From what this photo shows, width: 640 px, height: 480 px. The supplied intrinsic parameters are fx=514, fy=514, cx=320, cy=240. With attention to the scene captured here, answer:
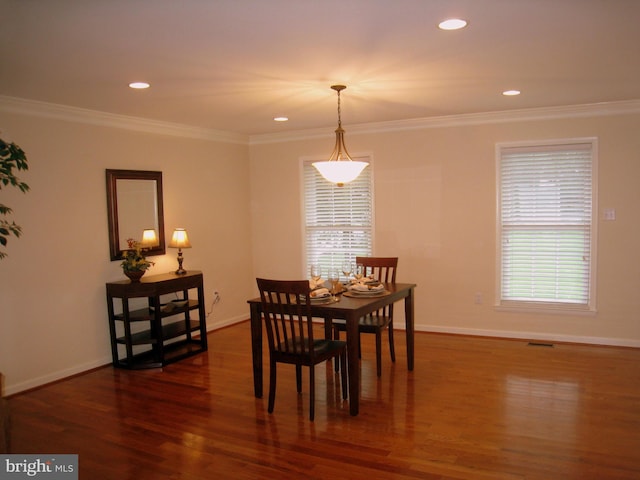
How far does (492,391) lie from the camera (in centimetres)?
395

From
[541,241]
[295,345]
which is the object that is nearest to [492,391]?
[295,345]

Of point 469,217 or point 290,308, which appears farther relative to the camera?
point 469,217

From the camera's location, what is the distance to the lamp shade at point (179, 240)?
5.27 meters

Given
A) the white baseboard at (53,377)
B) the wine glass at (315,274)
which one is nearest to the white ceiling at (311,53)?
the wine glass at (315,274)

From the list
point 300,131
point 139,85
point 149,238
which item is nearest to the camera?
point 139,85

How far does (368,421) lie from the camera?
11.4 ft

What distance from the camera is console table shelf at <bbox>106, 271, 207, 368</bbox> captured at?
467 cm

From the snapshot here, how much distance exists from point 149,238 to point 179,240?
303 mm

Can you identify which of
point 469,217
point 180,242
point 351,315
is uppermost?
point 469,217

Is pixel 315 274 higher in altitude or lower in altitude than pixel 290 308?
higher

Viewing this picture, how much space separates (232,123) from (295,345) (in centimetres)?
295

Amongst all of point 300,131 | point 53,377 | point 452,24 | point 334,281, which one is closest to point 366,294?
point 334,281

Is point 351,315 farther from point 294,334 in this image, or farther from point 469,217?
point 469,217

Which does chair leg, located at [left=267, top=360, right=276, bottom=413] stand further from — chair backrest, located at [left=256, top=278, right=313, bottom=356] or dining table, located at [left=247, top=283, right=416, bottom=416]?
dining table, located at [left=247, top=283, right=416, bottom=416]
